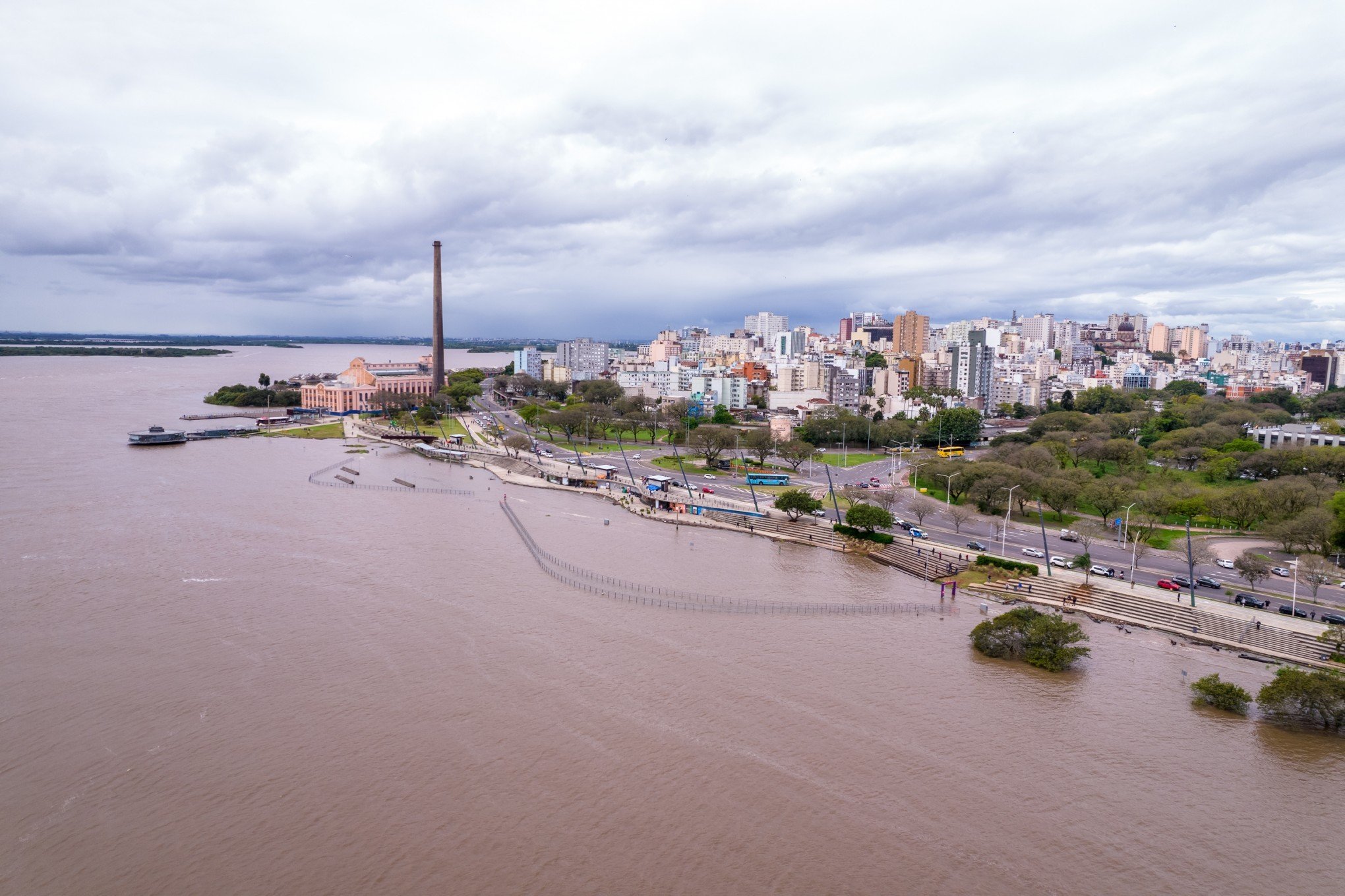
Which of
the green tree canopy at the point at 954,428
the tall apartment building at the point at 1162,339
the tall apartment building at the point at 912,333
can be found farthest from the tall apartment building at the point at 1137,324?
the green tree canopy at the point at 954,428

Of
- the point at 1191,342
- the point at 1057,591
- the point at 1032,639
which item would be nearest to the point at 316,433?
the point at 1057,591

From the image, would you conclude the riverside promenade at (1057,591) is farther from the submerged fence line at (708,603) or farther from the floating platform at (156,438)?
the floating platform at (156,438)

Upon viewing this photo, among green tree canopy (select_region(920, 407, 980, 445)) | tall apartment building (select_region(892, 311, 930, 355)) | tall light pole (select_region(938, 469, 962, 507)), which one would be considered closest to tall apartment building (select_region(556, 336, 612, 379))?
tall apartment building (select_region(892, 311, 930, 355))

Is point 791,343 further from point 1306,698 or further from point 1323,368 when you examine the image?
point 1306,698

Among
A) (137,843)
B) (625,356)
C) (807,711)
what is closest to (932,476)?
(807,711)

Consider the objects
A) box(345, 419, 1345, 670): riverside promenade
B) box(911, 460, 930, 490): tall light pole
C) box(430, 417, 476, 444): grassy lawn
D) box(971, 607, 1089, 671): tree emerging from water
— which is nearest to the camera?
box(971, 607, 1089, 671): tree emerging from water

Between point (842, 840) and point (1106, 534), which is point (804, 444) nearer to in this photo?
point (1106, 534)

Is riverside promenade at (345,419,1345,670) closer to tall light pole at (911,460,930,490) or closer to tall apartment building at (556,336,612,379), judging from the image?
tall light pole at (911,460,930,490)
